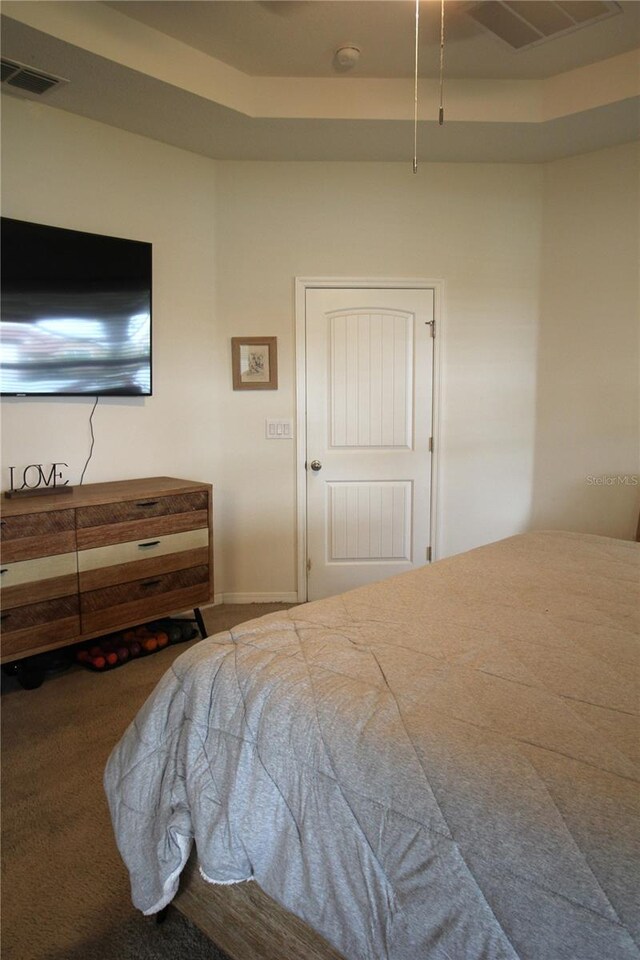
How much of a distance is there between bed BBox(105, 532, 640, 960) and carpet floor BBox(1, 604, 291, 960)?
13.6 inches

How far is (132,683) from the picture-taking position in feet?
9.32

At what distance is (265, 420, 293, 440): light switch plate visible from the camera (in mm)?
3924

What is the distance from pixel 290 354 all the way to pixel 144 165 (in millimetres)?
1345

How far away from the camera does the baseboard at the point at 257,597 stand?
4.00 meters

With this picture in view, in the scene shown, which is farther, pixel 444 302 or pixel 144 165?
pixel 444 302

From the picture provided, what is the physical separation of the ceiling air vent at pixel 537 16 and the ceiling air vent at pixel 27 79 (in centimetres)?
186

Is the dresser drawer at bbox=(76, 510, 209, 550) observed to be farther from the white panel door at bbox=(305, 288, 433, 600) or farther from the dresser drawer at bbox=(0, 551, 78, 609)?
the white panel door at bbox=(305, 288, 433, 600)

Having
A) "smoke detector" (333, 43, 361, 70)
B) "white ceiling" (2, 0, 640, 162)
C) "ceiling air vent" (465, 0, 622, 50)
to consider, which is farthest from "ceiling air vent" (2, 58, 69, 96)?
"ceiling air vent" (465, 0, 622, 50)

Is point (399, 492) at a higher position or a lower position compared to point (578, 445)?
lower

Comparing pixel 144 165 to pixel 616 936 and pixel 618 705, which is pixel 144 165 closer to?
pixel 618 705

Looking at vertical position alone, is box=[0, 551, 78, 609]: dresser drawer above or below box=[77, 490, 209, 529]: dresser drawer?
below

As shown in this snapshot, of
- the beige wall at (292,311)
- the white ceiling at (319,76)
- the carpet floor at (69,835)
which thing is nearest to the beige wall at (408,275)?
the beige wall at (292,311)

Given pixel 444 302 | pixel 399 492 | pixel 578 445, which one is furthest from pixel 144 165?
pixel 578 445

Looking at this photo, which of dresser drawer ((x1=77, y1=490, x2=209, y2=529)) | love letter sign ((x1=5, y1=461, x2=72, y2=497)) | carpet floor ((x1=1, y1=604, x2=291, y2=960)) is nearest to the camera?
carpet floor ((x1=1, y1=604, x2=291, y2=960))
